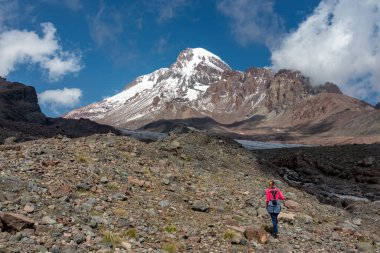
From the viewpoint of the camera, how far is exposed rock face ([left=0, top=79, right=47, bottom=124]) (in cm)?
15250

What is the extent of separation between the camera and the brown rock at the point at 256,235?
50.1ft

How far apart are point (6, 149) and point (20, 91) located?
566 ft

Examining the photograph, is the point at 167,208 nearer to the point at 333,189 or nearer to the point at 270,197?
the point at 270,197

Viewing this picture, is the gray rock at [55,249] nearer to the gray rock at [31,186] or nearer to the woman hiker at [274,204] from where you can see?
the gray rock at [31,186]

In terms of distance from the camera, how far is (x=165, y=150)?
25234 mm

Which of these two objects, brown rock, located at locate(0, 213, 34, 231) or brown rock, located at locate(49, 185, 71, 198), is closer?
brown rock, located at locate(0, 213, 34, 231)

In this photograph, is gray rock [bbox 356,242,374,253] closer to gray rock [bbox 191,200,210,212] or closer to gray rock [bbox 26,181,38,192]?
gray rock [bbox 191,200,210,212]

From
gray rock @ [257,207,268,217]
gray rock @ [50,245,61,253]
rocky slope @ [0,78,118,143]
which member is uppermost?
rocky slope @ [0,78,118,143]

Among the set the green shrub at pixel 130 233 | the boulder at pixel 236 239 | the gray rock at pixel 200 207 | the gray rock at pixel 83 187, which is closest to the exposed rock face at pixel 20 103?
the gray rock at pixel 83 187

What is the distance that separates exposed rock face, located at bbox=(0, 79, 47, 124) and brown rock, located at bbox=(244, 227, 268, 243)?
13529cm

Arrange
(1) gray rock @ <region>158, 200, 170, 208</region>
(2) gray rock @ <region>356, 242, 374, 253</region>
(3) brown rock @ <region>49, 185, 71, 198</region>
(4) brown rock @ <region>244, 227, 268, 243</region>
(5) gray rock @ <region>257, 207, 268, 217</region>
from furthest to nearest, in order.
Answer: (5) gray rock @ <region>257, 207, 268, 217</region> → (1) gray rock @ <region>158, 200, 170, 208</region> → (2) gray rock @ <region>356, 242, 374, 253</region> → (4) brown rock @ <region>244, 227, 268, 243</region> → (3) brown rock @ <region>49, 185, 71, 198</region>

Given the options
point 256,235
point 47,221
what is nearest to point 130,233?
point 47,221

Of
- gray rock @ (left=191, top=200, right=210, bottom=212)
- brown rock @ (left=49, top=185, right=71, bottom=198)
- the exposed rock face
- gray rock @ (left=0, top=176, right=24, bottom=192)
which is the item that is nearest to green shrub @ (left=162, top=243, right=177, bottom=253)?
gray rock @ (left=191, top=200, right=210, bottom=212)

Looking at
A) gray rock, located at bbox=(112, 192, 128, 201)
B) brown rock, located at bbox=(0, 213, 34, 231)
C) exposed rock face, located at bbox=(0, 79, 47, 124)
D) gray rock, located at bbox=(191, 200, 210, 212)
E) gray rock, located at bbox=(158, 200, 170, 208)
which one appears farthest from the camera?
exposed rock face, located at bbox=(0, 79, 47, 124)
